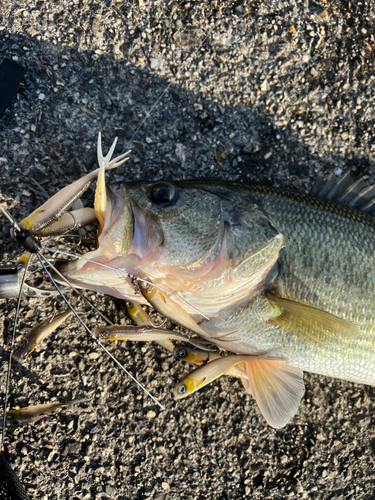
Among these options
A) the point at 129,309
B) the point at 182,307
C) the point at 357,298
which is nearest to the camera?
the point at 182,307

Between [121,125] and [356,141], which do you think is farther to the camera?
[356,141]

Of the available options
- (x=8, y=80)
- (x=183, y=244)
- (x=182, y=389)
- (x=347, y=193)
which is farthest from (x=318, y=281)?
(x=8, y=80)

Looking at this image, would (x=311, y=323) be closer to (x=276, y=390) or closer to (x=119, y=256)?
(x=276, y=390)

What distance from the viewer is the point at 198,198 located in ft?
6.53

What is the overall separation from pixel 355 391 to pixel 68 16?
3.04 metres

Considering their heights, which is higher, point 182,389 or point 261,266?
point 261,266

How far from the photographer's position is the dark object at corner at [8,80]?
2.31 metres

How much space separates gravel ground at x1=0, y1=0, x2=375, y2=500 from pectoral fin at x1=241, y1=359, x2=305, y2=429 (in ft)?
0.85

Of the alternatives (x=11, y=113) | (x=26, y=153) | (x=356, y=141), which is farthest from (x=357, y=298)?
(x=11, y=113)

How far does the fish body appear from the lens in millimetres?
1871

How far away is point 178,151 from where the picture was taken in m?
2.49

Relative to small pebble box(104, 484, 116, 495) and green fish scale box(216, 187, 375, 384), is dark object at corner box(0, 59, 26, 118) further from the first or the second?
small pebble box(104, 484, 116, 495)

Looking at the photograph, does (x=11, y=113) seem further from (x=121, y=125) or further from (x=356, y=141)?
(x=356, y=141)

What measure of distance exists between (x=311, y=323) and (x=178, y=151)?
4.30ft
